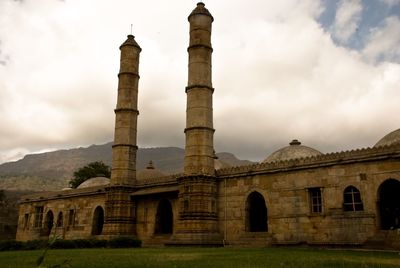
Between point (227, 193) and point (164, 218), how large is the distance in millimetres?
4851

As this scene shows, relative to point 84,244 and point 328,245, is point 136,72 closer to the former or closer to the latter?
point 84,244

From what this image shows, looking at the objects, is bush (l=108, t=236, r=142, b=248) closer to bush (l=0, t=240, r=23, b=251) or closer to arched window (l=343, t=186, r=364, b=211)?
bush (l=0, t=240, r=23, b=251)

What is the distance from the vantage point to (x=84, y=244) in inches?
731

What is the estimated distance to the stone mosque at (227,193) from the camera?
14.8 metres

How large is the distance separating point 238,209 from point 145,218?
236 inches

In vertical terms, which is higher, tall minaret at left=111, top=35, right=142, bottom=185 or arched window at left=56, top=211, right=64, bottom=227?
tall minaret at left=111, top=35, right=142, bottom=185

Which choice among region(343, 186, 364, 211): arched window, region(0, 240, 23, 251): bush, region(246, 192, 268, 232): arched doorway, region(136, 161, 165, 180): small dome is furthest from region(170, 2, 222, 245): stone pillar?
region(136, 161, 165, 180): small dome

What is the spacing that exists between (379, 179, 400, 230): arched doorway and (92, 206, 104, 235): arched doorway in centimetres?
1588

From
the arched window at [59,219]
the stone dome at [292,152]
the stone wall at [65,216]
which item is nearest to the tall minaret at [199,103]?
the stone dome at [292,152]

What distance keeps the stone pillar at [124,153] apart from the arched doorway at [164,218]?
5.17 feet

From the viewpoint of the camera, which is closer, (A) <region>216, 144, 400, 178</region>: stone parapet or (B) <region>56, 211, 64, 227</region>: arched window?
(A) <region>216, 144, 400, 178</region>: stone parapet

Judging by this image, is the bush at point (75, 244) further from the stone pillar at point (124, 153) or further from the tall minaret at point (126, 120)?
the tall minaret at point (126, 120)

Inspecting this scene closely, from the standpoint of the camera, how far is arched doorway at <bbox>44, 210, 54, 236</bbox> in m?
28.1

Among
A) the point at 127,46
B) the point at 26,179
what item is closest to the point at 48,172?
the point at 26,179
